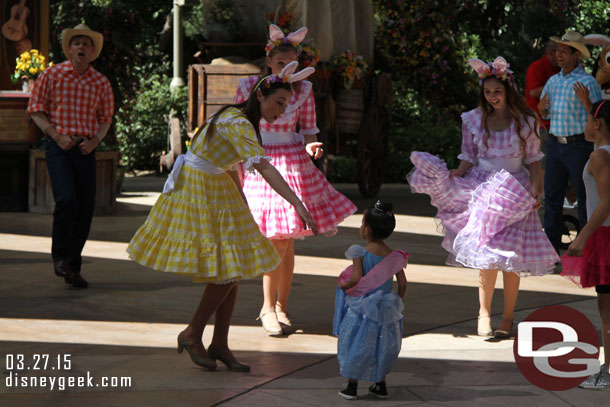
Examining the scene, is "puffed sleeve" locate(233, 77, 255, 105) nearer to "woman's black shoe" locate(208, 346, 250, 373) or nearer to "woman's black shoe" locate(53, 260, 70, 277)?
"woman's black shoe" locate(208, 346, 250, 373)

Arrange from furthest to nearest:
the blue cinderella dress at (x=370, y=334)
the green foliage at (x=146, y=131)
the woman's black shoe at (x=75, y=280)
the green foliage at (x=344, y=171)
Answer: the green foliage at (x=146, y=131), the green foliage at (x=344, y=171), the woman's black shoe at (x=75, y=280), the blue cinderella dress at (x=370, y=334)

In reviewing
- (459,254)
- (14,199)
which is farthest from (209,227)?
(14,199)

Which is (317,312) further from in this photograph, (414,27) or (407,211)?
(414,27)

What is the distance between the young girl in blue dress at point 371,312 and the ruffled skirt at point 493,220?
1.37 meters

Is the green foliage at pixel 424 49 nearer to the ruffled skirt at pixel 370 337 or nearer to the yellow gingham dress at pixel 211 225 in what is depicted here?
the yellow gingham dress at pixel 211 225

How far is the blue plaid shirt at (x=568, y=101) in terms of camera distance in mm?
8297

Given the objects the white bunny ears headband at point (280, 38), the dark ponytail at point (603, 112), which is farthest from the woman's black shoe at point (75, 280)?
the dark ponytail at point (603, 112)

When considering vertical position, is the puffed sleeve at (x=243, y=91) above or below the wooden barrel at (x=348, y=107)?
above

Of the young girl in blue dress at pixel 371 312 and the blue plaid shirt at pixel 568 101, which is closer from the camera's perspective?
the young girl in blue dress at pixel 371 312

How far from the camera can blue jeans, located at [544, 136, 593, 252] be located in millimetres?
8477

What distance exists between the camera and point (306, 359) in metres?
5.36

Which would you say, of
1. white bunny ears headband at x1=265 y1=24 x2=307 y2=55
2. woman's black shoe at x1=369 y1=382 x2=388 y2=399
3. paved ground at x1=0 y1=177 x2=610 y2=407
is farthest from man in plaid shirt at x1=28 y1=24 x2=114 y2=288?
woman's black shoe at x1=369 y1=382 x2=388 y2=399

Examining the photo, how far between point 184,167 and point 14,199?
7.51 metres

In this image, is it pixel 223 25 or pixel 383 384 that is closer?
pixel 383 384
